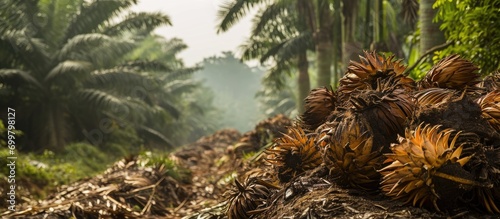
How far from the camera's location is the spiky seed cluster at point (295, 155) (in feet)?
9.80

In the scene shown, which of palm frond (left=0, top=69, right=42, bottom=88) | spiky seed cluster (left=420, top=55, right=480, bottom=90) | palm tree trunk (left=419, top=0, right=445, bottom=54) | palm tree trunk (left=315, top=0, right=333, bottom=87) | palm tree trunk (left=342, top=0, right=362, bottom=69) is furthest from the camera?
palm frond (left=0, top=69, right=42, bottom=88)

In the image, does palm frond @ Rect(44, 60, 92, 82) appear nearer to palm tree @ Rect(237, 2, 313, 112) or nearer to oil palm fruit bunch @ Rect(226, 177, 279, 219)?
palm tree @ Rect(237, 2, 313, 112)

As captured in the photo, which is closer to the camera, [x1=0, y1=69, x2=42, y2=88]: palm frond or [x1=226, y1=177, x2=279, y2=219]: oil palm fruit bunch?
[x1=226, y1=177, x2=279, y2=219]: oil palm fruit bunch

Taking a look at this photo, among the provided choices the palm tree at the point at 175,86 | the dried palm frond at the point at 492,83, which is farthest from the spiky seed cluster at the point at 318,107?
the palm tree at the point at 175,86

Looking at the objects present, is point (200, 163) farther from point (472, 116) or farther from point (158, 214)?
point (472, 116)

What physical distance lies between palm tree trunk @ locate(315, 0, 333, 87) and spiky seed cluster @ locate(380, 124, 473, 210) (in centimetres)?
1008

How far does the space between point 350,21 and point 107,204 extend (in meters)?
6.77

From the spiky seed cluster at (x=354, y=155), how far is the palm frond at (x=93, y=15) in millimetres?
16407

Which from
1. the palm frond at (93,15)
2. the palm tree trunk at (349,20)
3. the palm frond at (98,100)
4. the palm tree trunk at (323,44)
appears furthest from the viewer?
the palm frond at (93,15)

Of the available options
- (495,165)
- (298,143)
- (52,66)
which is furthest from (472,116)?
(52,66)

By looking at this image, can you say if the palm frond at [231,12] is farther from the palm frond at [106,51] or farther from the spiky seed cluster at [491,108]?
the spiky seed cluster at [491,108]

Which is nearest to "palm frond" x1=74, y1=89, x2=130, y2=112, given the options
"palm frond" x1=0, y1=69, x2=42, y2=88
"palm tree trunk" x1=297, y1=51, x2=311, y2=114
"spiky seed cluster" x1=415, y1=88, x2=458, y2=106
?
"palm frond" x1=0, y1=69, x2=42, y2=88

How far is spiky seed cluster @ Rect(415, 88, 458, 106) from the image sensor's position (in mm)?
2549

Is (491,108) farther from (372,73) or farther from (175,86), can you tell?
(175,86)
